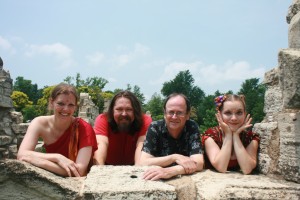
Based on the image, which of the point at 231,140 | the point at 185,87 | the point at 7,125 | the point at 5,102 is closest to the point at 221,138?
the point at 231,140

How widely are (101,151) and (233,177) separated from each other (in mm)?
1511

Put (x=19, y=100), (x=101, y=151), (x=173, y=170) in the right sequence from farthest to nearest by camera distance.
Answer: (x=19, y=100), (x=101, y=151), (x=173, y=170)

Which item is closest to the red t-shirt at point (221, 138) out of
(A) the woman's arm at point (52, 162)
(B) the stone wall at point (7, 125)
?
(A) the woman's arm at point (52, 162)

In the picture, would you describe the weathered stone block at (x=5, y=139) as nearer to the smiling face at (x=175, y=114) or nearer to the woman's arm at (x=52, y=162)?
the woman's arm at (x=52, y=162)

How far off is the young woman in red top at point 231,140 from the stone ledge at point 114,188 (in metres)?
0.57

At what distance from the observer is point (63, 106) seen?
3.19 m

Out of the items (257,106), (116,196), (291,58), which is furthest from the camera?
(257,106)

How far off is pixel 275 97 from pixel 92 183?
1.82 metres

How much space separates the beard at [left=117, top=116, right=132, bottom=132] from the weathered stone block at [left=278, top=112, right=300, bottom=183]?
69.4 inches

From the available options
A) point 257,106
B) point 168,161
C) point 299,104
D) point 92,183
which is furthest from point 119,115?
point 257,106

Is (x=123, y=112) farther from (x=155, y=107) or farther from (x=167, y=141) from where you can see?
(x=155, y=107)

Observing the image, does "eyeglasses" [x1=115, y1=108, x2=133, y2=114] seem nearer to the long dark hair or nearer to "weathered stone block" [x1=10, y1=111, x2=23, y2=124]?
the long dark hair

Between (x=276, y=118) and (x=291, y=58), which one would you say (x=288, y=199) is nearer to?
(x=276, y=118)

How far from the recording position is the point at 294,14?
2.96 meters
